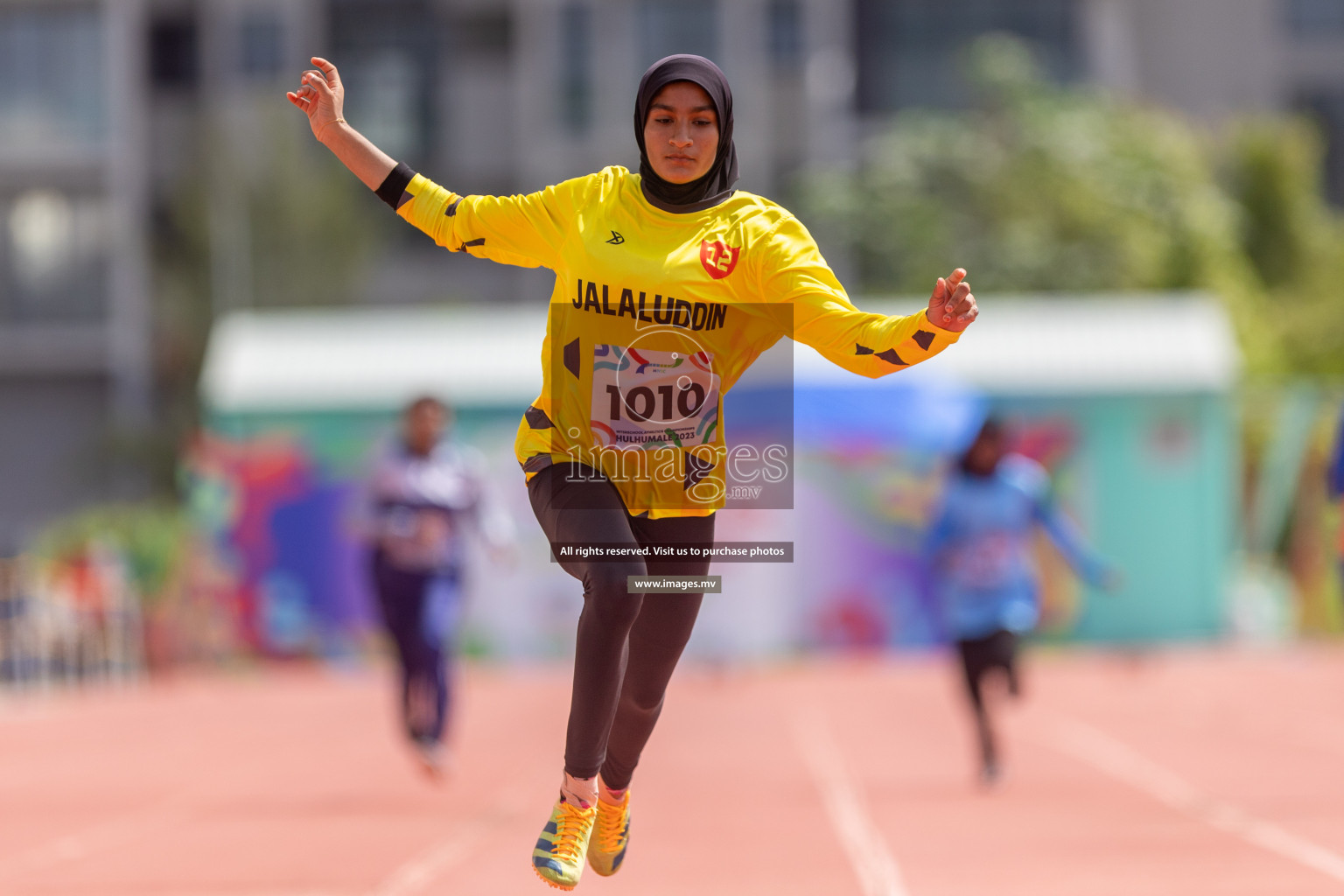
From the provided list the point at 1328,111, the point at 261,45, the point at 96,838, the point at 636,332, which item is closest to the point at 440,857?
the point at 96,838

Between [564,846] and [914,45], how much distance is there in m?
42.0

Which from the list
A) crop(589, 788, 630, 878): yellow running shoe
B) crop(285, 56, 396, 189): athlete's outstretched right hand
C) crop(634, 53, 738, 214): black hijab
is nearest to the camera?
crop(634, 53, 738, 214): black hijab

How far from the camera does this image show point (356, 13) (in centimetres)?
4384

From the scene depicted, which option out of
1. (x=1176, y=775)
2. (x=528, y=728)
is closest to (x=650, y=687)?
(x=1176, y=775)

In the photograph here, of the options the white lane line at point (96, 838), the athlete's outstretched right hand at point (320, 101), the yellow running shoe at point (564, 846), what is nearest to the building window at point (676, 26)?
the white lane line at point (96, 838)

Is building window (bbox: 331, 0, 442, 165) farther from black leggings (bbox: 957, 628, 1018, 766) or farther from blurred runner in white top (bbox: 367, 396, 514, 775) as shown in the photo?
black leggings (bbox: 957, 628, 1018, 766)

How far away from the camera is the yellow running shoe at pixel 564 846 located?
4.98m

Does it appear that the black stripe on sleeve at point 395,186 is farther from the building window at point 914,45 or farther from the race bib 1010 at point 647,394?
the building window at point 914,45

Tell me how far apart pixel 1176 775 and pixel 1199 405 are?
1306 centimetres

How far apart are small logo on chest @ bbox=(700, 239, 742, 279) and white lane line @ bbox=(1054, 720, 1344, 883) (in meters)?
3.95

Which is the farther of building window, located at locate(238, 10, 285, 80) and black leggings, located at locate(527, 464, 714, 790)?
building window, located at locate(238, 10, 285, 80)

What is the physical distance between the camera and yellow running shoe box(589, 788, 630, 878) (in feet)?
17.4

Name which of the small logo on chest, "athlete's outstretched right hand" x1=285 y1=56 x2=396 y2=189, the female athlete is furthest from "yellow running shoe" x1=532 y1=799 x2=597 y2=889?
"athlete's outstretched right hand" x1=285 y1=56 x2=396 y2=189

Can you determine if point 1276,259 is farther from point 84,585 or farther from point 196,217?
point 84,585
